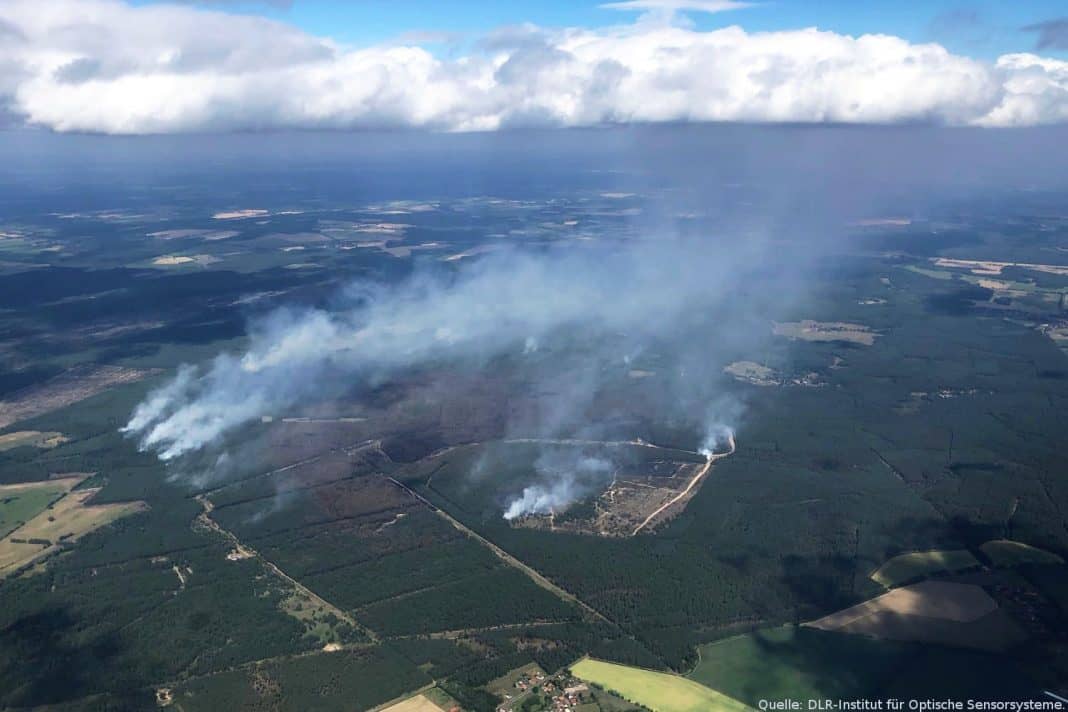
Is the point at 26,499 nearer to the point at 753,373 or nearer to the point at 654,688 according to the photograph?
the point at 654,688

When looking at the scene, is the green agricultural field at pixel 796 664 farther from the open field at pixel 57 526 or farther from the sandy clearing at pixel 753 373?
the sandy clearing at pixel 753 373

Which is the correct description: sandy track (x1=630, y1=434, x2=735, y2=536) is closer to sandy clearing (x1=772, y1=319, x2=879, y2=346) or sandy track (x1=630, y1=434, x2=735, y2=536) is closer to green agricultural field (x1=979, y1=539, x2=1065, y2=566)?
green agricultural field (x1=979, y1=539, x2=1065, y2=566)

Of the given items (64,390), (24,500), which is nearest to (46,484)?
(24,500)

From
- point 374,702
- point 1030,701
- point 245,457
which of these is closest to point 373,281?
point 245,457

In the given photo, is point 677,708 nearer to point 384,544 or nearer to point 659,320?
point 384,544

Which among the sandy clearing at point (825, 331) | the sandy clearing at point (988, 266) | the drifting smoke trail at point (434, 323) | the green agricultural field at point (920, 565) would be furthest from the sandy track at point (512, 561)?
the sandy clearing at point (988, 266)
